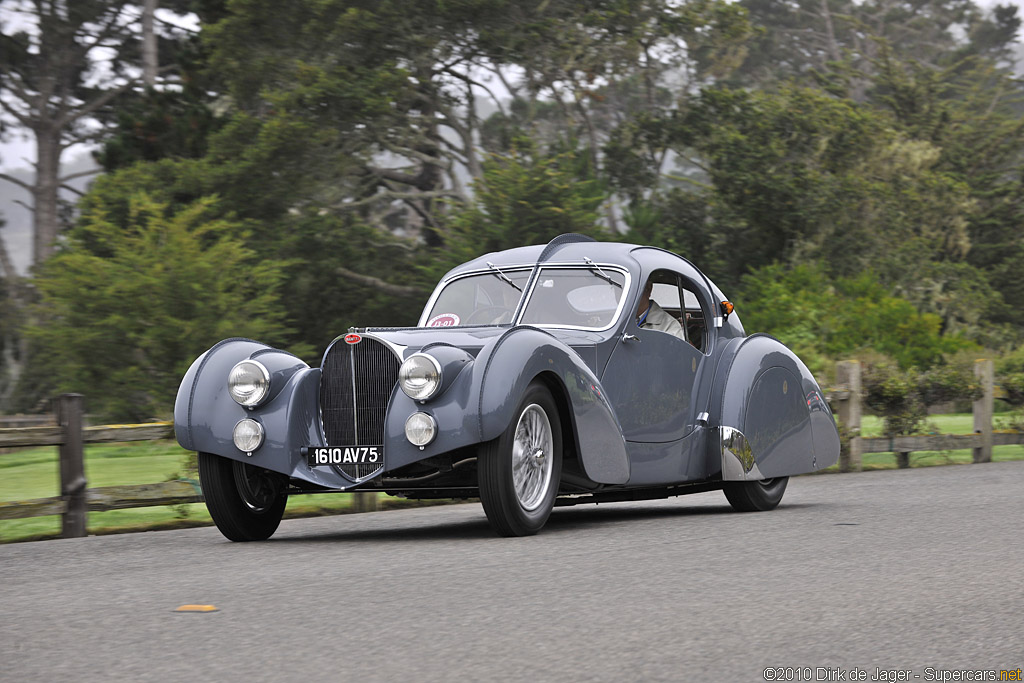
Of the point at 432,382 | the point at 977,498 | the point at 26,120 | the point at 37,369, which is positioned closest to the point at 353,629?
the point at 432,382

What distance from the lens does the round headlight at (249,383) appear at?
8.00m

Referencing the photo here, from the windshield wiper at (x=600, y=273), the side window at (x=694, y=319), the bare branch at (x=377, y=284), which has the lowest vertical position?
the side window at (x=694, y=319)

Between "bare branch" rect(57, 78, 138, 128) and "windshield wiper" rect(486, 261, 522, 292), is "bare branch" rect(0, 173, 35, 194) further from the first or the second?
"windshield wiper" rect(486, 261, 522, 292)

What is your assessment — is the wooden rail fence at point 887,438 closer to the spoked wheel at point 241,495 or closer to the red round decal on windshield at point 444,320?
the red round decal on windshield at point 444,320

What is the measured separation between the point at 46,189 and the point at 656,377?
3796 centimetres

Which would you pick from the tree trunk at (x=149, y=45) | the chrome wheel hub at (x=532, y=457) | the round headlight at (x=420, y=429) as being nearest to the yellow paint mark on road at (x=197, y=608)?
the round headlight at (x=420, y=429)

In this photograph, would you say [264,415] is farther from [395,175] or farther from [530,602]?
[395,175]

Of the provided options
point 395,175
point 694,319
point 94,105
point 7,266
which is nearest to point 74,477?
point 694,319

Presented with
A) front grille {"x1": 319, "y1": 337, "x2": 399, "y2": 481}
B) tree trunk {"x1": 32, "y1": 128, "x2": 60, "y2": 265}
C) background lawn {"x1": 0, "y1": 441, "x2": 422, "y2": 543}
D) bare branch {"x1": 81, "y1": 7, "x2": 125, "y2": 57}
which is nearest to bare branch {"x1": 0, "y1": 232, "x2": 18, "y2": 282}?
tree trunk {"x1": 32, "y1": 128, "x2": 60, "y2": 265}

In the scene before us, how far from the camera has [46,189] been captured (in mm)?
43062

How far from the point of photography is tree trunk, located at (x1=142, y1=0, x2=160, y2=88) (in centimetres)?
4012

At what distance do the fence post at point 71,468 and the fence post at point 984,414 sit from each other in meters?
12.4

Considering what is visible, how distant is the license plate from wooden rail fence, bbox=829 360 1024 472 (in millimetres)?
8804

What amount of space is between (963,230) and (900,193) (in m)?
4.88
